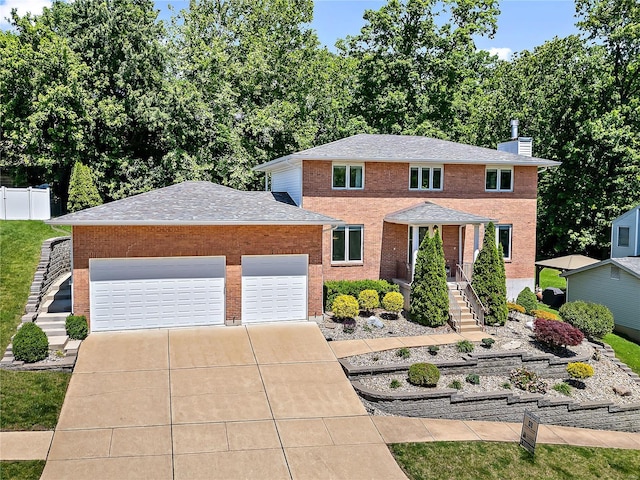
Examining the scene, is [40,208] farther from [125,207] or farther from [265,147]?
[265,147]

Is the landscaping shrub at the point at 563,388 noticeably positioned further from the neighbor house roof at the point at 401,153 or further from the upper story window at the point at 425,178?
the neighbor house roof at the point at 401,153

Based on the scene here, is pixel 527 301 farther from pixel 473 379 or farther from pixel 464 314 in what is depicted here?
pixel 473 379

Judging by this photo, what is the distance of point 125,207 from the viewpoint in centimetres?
1688

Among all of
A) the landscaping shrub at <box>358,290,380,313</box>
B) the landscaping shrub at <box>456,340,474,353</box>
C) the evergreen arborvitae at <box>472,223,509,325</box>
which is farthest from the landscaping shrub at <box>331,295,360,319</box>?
the evergreen arborvitae at <box>472,223,509,325</box>

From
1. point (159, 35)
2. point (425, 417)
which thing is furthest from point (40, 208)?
point (425, 417)

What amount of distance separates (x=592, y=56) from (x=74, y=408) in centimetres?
3623

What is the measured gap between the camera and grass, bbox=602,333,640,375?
19373 millimetres

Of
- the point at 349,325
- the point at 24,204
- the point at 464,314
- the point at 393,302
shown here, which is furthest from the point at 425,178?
the point at 24,204

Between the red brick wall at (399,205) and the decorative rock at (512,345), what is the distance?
576 centimetres

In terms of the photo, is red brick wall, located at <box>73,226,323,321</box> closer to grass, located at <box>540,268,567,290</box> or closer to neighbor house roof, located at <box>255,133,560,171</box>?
neighbor house roof, located at <box>255,133,560,171</box>

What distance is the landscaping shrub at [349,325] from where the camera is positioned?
17.3m

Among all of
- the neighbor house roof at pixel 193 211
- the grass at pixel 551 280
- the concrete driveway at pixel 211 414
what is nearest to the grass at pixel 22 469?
the concrete driveway at pixel 211 414

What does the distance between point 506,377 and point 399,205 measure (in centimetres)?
903

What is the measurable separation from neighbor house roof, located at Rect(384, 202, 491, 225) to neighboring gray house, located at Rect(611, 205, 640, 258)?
12263 mm
